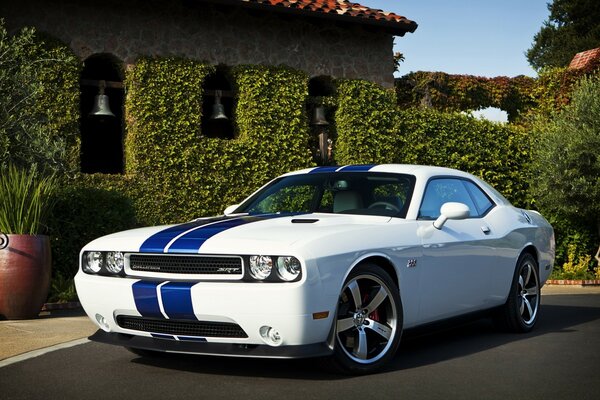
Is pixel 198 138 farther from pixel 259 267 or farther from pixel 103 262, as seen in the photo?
pixel 259 267

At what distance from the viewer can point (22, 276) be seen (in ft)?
30.6

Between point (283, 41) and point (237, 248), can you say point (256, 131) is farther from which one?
point (237, 248)

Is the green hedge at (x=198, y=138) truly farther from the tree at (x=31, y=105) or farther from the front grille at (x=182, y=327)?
the front grille at (x=182, y=327)

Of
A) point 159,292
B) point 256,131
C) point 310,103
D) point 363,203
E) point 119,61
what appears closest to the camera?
point 159,292

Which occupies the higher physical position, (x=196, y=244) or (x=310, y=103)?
(x=310, y=103)

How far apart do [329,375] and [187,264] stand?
124 centimetres

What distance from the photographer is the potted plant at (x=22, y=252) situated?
9266 mm

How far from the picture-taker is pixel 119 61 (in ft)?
48.8

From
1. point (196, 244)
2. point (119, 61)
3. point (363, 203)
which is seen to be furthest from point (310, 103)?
point (196, 244)

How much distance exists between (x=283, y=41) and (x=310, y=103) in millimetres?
1330

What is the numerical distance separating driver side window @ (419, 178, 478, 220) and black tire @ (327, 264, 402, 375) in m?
0.99

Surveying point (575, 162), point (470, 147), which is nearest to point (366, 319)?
point (575, 162)

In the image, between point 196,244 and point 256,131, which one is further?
point 256,131

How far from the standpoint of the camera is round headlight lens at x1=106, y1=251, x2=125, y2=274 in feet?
20.2
